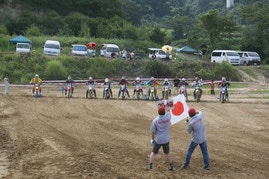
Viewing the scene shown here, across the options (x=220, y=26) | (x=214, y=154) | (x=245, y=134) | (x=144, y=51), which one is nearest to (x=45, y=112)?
(x=245, y=134)

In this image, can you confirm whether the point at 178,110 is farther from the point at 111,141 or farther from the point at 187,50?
the point at 187,50

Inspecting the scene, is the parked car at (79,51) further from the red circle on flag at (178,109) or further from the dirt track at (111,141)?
the red circle on flag at (178,109)

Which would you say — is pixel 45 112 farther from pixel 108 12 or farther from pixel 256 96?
pixel 108 12

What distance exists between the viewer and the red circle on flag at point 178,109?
12.9 m

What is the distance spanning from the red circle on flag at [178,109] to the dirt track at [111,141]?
4.29 ft

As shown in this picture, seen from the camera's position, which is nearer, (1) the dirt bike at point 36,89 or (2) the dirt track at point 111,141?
(2) the dirt track at point 111,141

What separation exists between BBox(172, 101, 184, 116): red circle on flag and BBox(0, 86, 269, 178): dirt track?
4.29ft

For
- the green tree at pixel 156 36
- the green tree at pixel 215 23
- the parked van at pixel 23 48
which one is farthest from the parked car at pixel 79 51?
the green tree at pixel 156 36

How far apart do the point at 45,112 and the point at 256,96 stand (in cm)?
1624

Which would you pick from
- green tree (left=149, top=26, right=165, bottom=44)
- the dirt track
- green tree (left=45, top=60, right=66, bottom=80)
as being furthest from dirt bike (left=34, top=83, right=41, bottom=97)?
green tree (left=149, top=26, right=165, bottom=44)

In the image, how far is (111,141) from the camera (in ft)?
52.0

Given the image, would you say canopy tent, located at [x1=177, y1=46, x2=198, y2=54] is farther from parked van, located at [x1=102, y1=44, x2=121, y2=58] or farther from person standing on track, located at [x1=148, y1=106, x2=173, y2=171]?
person standing on track, located at [x1=148, y1=106, x2=173, y2=171]

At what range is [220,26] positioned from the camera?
6462 cm

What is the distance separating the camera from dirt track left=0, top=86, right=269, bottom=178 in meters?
11.8
